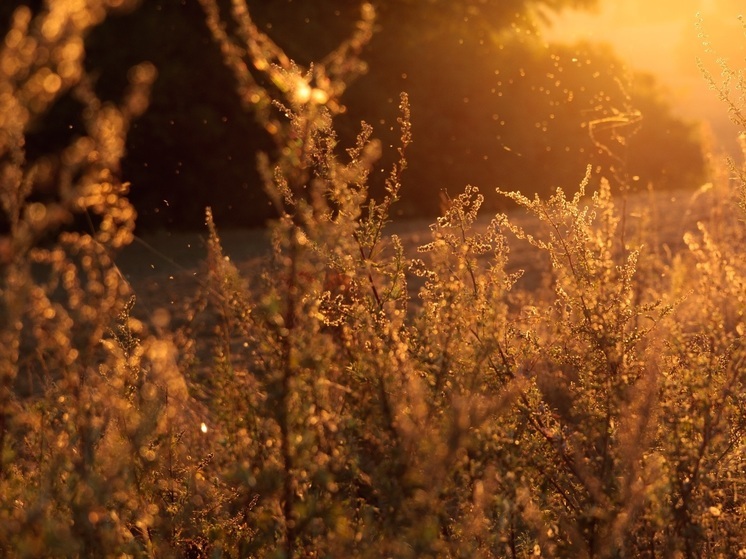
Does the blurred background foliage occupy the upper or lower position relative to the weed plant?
lower

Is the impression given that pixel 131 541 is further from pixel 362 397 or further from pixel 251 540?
pixel 362 397

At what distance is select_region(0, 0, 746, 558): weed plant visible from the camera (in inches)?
98.0

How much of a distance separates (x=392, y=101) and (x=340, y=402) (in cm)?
1118

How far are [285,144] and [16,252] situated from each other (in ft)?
2.36

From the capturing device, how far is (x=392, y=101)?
1462 centimetres

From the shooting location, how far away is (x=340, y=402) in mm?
3803

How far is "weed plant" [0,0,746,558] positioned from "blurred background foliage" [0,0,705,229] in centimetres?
812

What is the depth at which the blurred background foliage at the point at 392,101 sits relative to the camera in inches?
527

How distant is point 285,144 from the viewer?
2.72 meters

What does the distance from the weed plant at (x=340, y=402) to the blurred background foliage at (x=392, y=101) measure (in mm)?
8116

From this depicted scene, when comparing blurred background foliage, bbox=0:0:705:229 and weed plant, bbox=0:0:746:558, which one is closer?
weed plant, bbox=0:0:746:558

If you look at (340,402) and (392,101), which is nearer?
(340,402)

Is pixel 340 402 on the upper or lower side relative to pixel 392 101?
upper

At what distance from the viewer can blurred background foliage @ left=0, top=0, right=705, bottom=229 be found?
13.4 meters
